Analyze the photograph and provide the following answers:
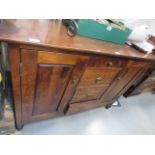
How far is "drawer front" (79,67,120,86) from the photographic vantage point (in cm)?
109

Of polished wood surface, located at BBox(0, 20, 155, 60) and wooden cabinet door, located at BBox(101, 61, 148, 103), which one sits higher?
polished wood surface, located at BBox(0, 20, 155, 60)

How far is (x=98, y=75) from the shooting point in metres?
1.17

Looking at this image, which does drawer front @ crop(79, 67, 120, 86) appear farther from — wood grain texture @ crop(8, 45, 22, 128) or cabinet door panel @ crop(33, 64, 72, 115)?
wood grain texture @ crop(8, 45, 22, 128)

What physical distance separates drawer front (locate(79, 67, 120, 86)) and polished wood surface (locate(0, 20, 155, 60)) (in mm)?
186

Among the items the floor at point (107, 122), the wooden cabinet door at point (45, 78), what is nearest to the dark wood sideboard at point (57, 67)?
the wooden cabinet door at point (45, 78)

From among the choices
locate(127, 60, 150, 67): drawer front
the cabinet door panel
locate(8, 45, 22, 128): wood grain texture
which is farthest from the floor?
locate(127, 60, 150, 67): drawer front

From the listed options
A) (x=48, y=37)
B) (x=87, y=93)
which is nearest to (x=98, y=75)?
(x=87, y=93)

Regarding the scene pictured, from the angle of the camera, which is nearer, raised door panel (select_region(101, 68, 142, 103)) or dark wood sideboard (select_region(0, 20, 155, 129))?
dark wood sideboard (select_region(0, 20, 155, 129))
